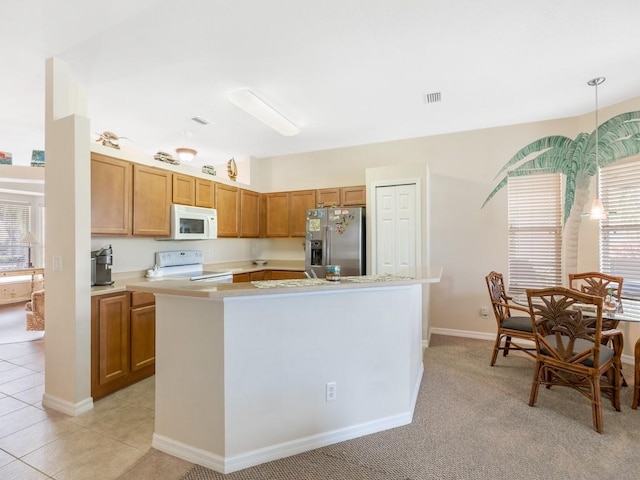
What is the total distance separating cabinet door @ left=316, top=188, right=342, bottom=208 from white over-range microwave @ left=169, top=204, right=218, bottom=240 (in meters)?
1.68

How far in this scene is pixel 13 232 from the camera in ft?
22.6

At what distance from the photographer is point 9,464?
1.90m

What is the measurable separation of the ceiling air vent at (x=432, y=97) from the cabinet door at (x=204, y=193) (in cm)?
307

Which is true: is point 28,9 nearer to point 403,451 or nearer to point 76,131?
point 76,131

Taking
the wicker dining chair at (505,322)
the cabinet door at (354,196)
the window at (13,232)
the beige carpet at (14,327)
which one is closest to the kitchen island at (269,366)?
the wicker dining chair at (505,322)

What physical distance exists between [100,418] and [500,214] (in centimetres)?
497

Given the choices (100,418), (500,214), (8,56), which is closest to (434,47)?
(500,214)

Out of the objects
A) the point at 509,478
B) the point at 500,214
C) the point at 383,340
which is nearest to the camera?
the point at 509,478

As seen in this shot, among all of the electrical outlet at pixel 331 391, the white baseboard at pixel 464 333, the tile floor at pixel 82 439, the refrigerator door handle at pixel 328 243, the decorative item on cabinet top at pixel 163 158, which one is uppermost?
the decorative item on cabinet top at pixel 163 158

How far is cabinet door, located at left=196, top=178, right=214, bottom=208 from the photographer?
4191mm

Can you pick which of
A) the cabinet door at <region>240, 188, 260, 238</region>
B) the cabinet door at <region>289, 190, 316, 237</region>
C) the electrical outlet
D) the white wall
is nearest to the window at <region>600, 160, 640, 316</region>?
the white wall

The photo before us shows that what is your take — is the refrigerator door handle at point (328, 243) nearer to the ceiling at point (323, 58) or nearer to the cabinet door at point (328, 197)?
the cabinet door at point (328, 197)

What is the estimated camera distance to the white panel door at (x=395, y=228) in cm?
412

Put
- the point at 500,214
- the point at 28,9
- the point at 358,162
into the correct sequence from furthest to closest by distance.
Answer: the point at 358,162, the point at 500,214, the point at 28,9
